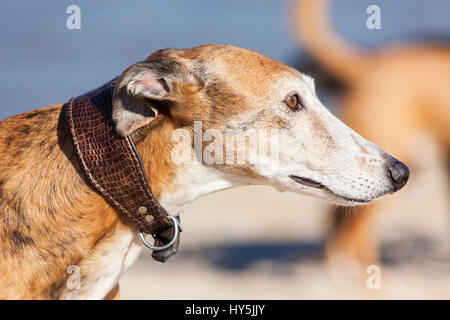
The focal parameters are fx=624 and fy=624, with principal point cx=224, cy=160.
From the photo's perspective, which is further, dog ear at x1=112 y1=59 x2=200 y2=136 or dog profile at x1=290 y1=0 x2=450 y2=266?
dog profile at x1=290 y1=0 x2=450 y2=266

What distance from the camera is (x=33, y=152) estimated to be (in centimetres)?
262

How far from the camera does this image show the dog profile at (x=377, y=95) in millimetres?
5402

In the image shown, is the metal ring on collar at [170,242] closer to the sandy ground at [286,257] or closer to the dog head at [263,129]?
the dog head at [263,129]

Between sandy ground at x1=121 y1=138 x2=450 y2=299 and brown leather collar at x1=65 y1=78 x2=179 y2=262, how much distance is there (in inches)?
104

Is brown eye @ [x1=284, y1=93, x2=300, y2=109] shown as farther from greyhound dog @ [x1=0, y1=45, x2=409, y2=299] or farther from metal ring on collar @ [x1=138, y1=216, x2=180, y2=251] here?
metal ring on collar @ [x1=138, y1=216, x2=180, y2=251]

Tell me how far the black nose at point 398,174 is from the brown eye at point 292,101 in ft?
1.67

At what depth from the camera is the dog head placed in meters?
2.71

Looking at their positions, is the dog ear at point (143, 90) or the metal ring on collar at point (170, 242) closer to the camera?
the dog ear at point (143, 90)

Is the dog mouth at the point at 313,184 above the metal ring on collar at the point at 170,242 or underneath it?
above

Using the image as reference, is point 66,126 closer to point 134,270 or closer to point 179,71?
point 179,71


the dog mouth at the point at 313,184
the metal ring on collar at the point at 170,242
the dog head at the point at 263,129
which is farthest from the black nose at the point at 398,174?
the metal ring on collar at the point at 170,242

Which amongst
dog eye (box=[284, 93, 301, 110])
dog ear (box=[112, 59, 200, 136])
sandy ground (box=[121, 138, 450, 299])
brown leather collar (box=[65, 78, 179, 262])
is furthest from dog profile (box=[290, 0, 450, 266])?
brown leather collar (box=[65, 78, 179, 262])
